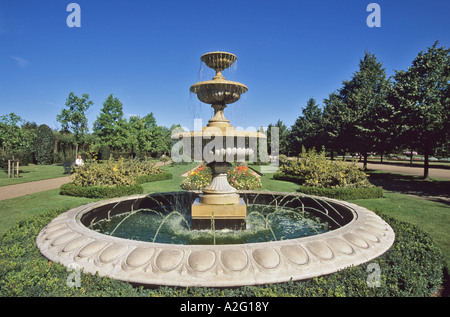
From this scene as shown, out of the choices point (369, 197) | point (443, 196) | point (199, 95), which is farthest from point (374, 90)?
point (199, 95)

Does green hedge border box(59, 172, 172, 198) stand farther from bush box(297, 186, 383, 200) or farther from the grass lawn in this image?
bush box(297, 186, 383, 200)

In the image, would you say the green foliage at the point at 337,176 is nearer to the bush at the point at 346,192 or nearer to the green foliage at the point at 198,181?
the bush at the point at 346,192

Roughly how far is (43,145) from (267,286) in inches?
1452

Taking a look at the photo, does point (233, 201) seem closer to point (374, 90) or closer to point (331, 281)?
point (331, 281)

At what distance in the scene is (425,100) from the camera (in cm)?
1666

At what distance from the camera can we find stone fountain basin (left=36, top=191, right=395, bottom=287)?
123 inches

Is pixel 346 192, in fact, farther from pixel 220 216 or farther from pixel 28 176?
pixel 28 176

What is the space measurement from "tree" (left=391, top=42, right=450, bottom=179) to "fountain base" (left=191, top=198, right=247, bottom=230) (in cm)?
1595

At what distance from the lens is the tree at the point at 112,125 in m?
37.0

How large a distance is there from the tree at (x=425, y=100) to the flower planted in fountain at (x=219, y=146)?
Answer: 1559 centimetres

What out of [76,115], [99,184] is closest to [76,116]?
[76,115]

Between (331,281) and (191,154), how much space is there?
3819 millimetres

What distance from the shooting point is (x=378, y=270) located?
346 centimetres

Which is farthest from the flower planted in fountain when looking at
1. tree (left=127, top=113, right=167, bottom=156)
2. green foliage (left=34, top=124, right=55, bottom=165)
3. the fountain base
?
tree (left=127, top=113, right=167, bottom=156)
